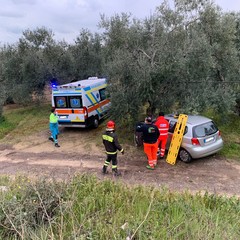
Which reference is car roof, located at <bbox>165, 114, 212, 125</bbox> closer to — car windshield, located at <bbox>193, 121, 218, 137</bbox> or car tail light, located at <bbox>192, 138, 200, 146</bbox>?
car windshield, located at <bbox>193, 121, 218, 137</bbox>

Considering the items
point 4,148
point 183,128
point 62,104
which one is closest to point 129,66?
point 183,128

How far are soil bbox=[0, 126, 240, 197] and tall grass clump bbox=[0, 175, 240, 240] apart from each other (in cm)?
231

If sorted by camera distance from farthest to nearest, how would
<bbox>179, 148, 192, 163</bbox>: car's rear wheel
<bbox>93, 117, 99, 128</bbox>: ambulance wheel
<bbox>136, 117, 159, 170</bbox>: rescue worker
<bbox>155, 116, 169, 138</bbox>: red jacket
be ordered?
1. <bbox>93, 117, 99, 128</bbox>: ambulance wheel
2. <bbox>155, 116, 169, 138</bbox>: red jacket
3. <bbox>179, 148, 192, 163</bbox>: car's rear wheel
4. <bbox>136, 117, 159, 170</bbox>: rescue worker

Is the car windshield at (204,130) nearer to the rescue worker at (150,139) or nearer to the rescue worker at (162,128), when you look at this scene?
the rescue worker at (162,128)

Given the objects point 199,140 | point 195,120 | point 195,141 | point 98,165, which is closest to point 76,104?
point 98,165

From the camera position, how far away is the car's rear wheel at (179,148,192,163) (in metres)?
9.96

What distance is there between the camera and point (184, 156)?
10.1 meters

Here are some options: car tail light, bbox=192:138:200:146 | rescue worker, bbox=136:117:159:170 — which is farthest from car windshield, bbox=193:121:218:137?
rescue worker, bbox=136:117:159:170

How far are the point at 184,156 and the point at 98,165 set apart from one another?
10.3 ft

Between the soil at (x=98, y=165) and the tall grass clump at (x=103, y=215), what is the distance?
231cm

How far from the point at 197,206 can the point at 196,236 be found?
1.19 meters

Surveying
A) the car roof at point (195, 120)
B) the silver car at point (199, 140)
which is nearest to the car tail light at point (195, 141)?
the silver car at point (199, 140)

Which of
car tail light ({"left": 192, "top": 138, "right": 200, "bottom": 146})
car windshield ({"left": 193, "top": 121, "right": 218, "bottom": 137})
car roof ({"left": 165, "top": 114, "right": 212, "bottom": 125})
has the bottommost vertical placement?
car tail light ({"left": 192, "top": 138, "right": 200, "bottom": 146})

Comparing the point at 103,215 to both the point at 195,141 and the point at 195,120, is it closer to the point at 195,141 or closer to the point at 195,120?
the point at 195,141
